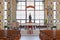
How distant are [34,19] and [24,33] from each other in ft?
30.5

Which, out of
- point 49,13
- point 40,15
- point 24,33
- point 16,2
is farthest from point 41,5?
point 24,33

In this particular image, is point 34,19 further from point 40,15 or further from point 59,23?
point 59,23

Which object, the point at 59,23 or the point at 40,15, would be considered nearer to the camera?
the point at 59,23

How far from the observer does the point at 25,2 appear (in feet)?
88.5

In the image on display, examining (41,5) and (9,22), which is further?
(41,5)

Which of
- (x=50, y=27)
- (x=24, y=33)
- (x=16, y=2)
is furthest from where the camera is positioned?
(x=16, y=2)

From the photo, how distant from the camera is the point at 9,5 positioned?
19266 millimetres

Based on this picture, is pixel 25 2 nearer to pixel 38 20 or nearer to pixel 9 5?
pixel 38 20

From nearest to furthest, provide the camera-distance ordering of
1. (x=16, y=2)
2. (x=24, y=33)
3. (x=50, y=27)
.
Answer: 1. (x=24, y=33)
2. (x=50, y=27)
3. (x=16, y=2)

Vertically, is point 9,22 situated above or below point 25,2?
below

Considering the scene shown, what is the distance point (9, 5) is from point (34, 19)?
26.8 feet

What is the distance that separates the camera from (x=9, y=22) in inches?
758

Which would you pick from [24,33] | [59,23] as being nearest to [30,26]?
[24,33]

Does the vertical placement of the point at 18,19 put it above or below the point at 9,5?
below
